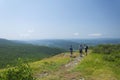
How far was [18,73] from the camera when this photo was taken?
16.1 m

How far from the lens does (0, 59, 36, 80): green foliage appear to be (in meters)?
15.9

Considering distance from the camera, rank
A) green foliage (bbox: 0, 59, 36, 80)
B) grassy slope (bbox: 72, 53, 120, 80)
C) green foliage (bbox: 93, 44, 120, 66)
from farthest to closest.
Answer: green foliage (bbox: 93, 44, 120, 66) < grassy slope (bbox: 72, 53, 120, 80) < green foliage (bbox: 0, 59, 36, 80)

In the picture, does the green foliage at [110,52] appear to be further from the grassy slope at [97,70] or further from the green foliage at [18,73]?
the green foliage at [18,73]

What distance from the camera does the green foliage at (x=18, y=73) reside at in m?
15.9

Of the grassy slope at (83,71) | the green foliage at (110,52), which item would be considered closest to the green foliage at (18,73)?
the grassy slope at (83,71)

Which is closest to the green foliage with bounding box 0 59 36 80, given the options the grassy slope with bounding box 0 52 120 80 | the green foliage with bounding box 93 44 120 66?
the grassy slope with bounding box 0 52 120 80

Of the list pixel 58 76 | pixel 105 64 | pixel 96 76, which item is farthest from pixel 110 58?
pixel 58 76

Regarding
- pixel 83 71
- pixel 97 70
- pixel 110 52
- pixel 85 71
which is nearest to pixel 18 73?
pixel 83 71

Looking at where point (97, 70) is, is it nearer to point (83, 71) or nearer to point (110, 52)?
point (83, 71)

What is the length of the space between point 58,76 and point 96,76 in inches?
268

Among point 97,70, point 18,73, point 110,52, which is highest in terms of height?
point 18,73

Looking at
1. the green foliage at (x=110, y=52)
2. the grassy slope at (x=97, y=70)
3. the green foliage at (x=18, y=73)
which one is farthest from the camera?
the green foliage at (x=110, y=52)

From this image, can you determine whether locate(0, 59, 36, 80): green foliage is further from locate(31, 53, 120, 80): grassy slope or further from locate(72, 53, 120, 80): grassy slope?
locate(72, 53, 120, 80): grassy slope

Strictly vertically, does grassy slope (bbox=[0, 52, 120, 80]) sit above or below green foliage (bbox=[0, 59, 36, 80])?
below
